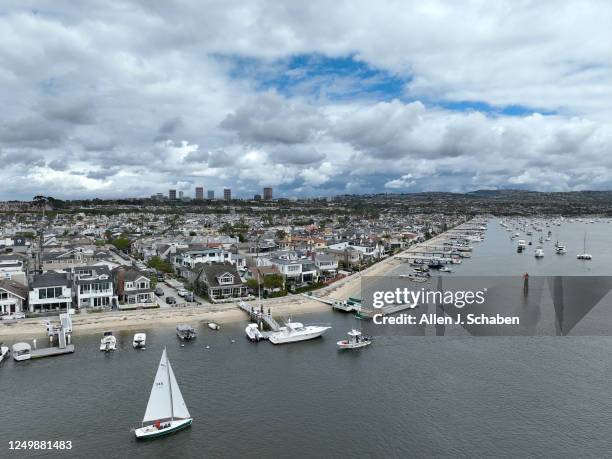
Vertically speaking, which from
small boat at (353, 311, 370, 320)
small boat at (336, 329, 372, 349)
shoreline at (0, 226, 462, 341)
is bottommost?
small boat at (336, 329, 372, 349)

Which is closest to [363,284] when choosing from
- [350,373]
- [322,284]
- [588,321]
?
[322,284]

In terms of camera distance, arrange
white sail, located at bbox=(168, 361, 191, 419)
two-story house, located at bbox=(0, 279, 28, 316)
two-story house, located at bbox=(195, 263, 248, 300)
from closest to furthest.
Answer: white sail, located at bbox=(168, 361, 191, 419) < two-story house, located at bbox=(0, 279, 28, 316) < two-story house, located at bbox=(195, 263, 248, 300)

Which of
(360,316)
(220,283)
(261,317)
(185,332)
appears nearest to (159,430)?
(185,332)

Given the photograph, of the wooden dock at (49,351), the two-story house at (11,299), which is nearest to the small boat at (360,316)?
the wooden dock at (49,351)

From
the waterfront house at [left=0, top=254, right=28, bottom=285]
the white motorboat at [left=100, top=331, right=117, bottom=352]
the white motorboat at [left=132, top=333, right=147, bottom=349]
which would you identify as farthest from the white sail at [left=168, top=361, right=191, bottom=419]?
the waterfront house at [left=0, top=254, right=28, bottom=285]

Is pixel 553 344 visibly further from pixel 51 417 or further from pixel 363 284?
pixel 51 417

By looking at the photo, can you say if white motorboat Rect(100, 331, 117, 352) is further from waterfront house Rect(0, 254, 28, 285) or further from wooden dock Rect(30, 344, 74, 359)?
waterfront house Rect(0, 254, 28, 285)
